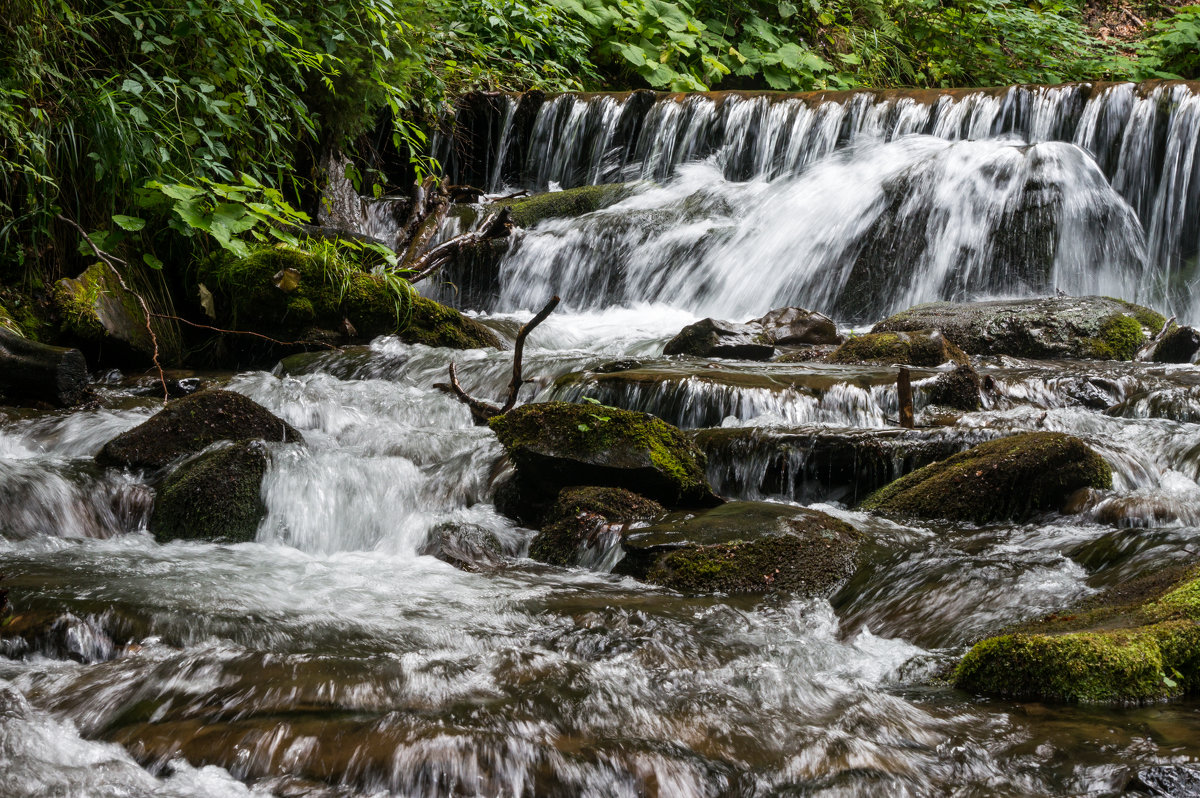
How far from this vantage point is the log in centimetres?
591

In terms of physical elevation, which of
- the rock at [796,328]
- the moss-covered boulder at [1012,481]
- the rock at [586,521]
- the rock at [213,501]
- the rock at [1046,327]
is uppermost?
the rock at [1046,327]

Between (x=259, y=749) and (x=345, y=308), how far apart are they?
5875 mm

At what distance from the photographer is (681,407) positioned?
5.71 m

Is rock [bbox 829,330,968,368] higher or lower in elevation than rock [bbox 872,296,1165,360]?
lower

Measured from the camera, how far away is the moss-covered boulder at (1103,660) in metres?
2.40

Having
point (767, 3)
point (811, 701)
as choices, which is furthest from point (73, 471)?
point (767, 3)

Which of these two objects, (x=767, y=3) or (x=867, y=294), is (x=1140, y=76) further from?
(x=867, y=294)

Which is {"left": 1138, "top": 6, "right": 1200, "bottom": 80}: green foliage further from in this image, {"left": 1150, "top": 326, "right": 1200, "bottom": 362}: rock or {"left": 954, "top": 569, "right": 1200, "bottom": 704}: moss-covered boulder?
{"left": 954, "top": 569, "right": 1200, "bottom": 704}: moss-covered boulder

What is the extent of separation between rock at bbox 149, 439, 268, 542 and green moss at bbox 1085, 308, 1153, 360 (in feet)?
19.5

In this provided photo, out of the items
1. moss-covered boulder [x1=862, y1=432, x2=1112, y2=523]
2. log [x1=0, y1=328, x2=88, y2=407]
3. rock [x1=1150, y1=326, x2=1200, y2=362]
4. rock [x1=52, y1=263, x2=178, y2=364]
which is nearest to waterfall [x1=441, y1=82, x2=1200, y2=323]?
rock [x1=1150, y1=326, x2=1200, y2=362]

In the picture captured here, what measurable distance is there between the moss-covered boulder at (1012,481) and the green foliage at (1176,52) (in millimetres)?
12955

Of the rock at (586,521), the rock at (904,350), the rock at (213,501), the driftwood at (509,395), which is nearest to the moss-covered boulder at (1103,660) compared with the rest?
the rock at (586,521)

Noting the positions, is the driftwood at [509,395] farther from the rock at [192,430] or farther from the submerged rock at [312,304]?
the submerged rock at [312,304]

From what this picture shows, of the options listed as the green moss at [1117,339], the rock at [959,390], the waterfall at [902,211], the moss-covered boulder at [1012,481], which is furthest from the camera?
the waterfall at [902,211]
